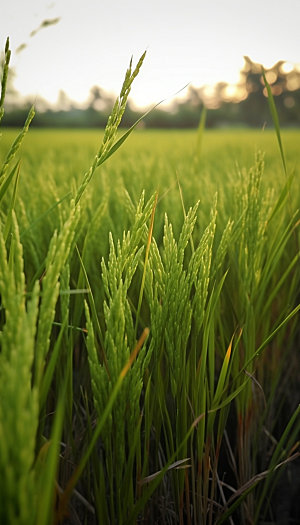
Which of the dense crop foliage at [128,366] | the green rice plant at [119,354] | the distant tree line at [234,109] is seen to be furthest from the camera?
the distant tree line at [234,109]

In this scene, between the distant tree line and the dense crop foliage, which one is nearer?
the dense crop foliage

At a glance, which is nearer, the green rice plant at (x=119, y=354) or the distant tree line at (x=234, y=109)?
the green rice plant at (x=119, y=354)

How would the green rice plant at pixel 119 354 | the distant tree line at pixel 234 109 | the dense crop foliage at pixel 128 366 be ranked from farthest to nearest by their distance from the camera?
1. the distant tree line at pixel 234 109
2. the green rice plant at pixel 119 354
3. the dense crop foliage at pixel 128 366

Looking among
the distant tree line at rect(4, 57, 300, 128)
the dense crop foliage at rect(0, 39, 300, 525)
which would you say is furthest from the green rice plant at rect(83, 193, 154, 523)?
the distant tree line at rect(4, 57, 300, 128)

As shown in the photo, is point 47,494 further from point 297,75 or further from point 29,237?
point 297,75

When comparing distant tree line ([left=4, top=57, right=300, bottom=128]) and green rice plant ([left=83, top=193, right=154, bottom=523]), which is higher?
distant tree line ([left=4, top=57, right=300, bottom=128])

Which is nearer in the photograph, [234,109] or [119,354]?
[119,354]

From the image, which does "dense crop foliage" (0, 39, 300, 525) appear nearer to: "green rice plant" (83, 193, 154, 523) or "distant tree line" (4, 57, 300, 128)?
"green rice plant" (83, 193, 154, 523)

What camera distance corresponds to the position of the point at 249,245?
0.73 metres

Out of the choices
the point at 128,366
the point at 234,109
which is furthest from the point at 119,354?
the point at 234,109

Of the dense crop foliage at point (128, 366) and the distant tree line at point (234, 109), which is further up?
the distant tree line at point (234, 109)

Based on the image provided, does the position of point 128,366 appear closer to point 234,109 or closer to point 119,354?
point 119,354

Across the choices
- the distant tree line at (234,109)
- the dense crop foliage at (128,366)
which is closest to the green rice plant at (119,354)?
the dense crop foliage at (128,366)

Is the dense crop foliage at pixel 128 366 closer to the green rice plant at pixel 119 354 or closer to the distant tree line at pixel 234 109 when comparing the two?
the green rice plant at pixel 119 354
